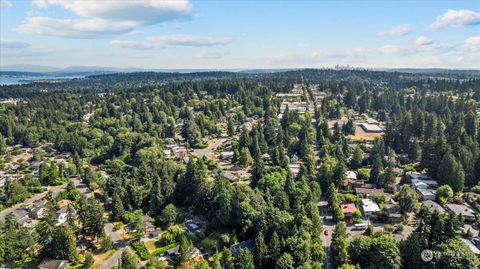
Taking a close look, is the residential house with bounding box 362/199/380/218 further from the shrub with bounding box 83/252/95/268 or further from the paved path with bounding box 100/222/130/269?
the shrub with bounding box 83/252/95/268

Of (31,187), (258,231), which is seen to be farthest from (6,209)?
(258,231)

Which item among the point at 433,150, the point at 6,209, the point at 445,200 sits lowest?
the point at 6,209

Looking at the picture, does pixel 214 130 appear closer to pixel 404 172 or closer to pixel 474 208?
pixel 404 172

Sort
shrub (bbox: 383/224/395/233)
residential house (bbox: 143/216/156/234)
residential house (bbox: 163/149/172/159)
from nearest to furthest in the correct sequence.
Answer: shrub (bbox: 383/224/395/233) → residential house (bbox: 143/216/156/234) → residential house (bbox: 163/149/172/159)

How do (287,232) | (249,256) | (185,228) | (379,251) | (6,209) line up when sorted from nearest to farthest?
(379,251) → (249,256) → (287,232) → (185,228) → (6,209)

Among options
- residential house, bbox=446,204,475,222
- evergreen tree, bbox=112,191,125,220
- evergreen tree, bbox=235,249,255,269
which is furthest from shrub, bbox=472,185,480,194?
evergreen tree, bbox=112,191,125,220

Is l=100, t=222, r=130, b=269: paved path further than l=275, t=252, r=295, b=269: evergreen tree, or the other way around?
l=100, t=222, r=130, b=269: paved path
